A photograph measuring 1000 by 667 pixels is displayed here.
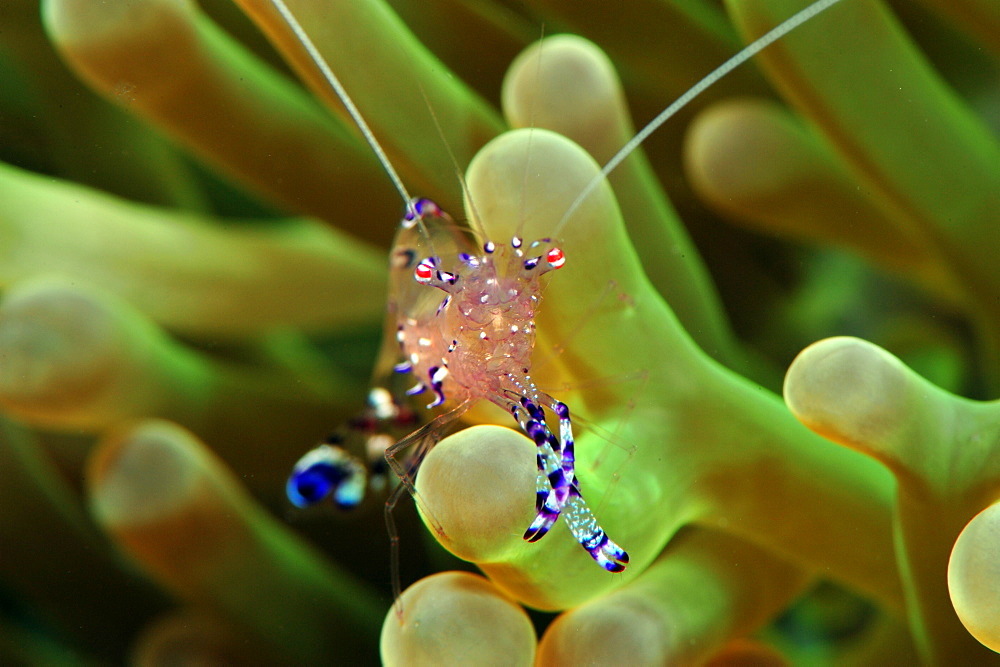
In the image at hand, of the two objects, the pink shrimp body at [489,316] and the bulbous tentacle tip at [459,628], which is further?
the pink shrimp body at [489,316]

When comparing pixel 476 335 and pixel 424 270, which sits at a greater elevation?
pixel 424 270

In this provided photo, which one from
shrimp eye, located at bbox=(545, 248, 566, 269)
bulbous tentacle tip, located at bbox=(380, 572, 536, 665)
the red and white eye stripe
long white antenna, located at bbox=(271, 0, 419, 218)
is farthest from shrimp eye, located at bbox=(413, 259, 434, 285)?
bulbous tentacle tip, located at bbox=(380, 572, 536, 665)

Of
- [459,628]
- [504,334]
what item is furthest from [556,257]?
[459,628]

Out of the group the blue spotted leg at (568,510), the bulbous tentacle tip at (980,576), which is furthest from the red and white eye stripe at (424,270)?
the bulbous tentacle tip at (980,576)

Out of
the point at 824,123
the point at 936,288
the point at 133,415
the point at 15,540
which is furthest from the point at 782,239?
the point at 15,540

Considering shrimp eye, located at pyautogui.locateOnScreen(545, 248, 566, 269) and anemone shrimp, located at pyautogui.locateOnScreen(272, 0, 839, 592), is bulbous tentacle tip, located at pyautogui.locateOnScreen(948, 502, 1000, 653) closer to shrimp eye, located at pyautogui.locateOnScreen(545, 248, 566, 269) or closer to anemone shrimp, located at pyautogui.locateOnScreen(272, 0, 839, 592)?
anemone shrimp, located at pyautogui.locateOnScreen(272, 0, 839, 592)

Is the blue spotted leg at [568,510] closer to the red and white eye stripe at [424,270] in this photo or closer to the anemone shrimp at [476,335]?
the anemone shrimp at [476,335]

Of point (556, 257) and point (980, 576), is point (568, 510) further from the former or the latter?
point (980, 576)
